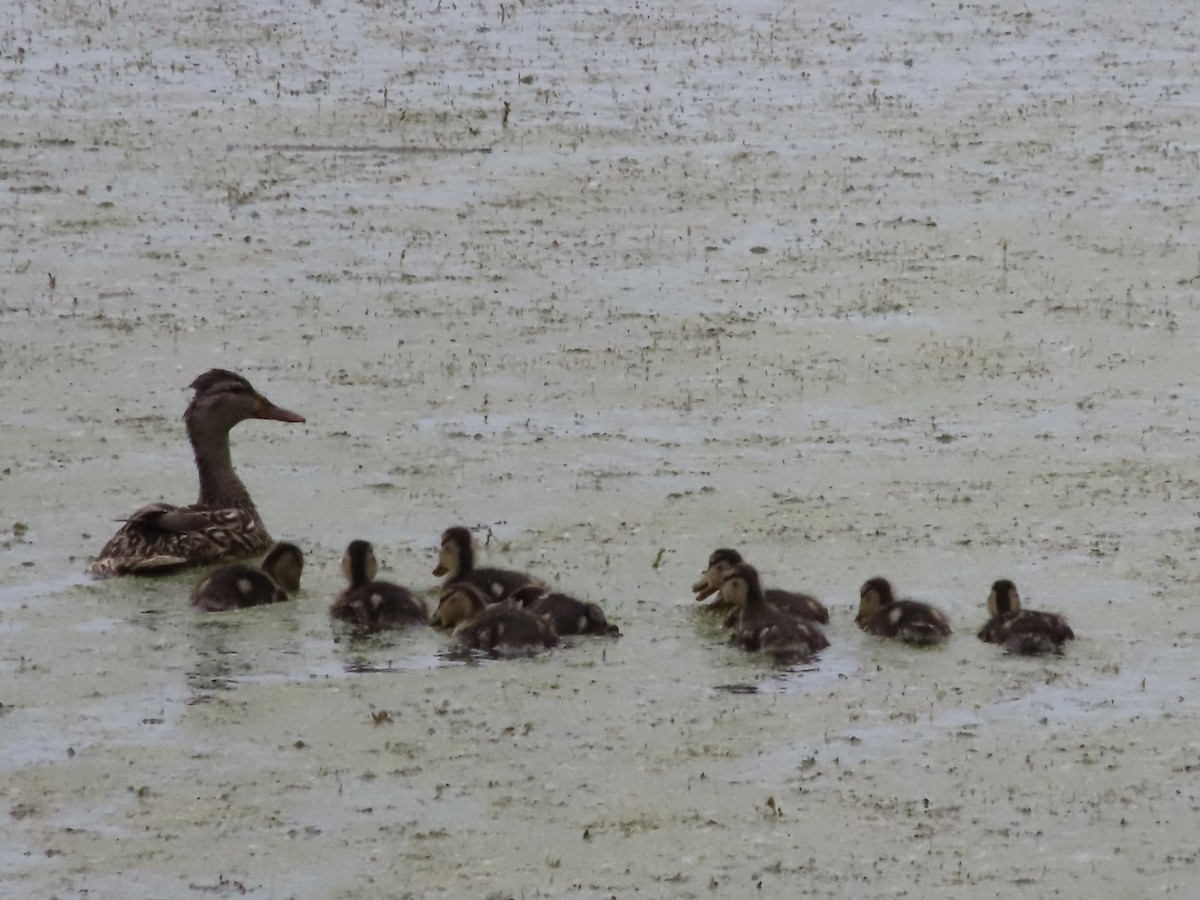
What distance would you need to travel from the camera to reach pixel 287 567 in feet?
23.4

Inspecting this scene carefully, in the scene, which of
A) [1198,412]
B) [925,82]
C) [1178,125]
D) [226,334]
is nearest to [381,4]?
[925,82]

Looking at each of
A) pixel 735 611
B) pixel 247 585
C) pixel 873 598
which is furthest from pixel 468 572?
pixel 873 598

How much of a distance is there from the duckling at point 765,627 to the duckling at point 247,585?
1357mm

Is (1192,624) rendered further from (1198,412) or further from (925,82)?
(925,82)

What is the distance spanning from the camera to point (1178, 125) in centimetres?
1351

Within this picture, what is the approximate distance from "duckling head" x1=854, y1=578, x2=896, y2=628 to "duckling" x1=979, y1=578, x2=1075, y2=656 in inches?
10.7

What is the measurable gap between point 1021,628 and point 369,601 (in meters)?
1.77

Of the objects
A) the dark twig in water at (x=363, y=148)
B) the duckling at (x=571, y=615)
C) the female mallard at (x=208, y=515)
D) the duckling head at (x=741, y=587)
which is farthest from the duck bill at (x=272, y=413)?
the dark twig in water at (x=363, y=148)

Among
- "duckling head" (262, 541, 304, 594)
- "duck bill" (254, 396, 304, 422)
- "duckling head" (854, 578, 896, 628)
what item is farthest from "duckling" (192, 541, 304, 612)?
"duckling head" (854, 578, 896, 628)

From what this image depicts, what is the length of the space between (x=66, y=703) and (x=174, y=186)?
6488mm

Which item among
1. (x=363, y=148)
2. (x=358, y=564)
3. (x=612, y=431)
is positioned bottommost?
(x=358, y=564)

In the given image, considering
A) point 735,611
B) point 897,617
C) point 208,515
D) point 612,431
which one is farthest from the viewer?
point 612,431

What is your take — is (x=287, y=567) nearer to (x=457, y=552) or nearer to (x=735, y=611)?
(x=457, y=552)

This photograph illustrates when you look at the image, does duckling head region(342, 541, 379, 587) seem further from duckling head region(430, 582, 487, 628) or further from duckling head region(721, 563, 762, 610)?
duckling head region(721, 563, 762, 610)
